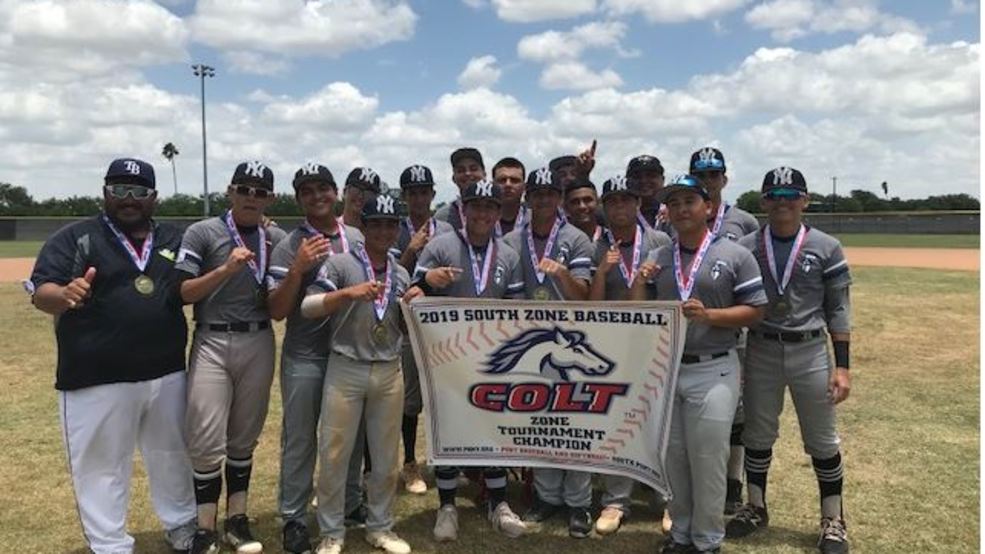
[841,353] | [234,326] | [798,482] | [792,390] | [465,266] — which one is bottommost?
[798,482]

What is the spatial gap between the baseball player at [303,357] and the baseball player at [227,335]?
14 centimetres

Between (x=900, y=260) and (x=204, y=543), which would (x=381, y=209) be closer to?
(x=204, y=543)

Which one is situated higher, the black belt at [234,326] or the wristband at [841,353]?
the black belt at [234,326]

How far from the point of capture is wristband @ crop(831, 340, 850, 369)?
5.16 m

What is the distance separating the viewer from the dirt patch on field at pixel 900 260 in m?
27.9

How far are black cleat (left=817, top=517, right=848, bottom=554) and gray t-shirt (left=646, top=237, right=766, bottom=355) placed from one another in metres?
1.55

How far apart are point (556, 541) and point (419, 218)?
277 centimetres

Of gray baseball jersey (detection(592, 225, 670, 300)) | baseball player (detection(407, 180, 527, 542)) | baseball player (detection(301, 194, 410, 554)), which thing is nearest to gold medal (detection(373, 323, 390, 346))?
baseball player (detection(301, 194, 410, 554))

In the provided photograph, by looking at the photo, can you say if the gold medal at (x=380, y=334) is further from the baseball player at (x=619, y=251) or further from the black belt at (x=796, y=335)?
the black belt at (x=796, y=335)

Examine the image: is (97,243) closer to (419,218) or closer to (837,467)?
(419,218)

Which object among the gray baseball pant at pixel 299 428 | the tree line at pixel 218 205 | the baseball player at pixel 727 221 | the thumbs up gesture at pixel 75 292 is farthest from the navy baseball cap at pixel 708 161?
the tree line at pixel 218 205

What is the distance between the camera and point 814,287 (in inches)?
202

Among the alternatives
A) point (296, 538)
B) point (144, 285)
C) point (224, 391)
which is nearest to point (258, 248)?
point (144, 285)

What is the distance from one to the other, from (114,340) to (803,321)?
435 centimetres
